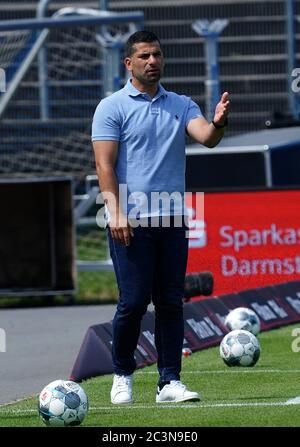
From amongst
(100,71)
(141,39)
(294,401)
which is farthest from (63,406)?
(100,71)

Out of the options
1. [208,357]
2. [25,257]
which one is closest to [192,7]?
[25,257]

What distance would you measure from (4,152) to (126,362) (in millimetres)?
12160

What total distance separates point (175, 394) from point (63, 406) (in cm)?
111

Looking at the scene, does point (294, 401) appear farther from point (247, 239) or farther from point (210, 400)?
point (247, 239)

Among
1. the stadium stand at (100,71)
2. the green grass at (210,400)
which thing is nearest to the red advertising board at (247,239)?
the stadium stand at (100,71)

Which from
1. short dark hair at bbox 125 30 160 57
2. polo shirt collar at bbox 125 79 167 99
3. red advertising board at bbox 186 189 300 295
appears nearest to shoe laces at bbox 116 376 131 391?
polo shirt collar at bbox 125 79 167 99

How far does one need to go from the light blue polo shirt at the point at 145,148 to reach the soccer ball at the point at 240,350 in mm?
2283

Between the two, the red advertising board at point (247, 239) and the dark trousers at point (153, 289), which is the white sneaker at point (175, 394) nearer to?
the dark trousers at point (153, 289)

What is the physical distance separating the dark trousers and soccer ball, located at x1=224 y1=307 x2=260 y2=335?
12.1 ft

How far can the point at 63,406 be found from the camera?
24.8ft

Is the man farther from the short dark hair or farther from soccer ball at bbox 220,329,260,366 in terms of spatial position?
soccer ball at bbox 220,329,260,366

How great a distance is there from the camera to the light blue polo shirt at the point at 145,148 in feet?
27.9

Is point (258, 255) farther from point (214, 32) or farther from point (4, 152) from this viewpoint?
point (4, 152)

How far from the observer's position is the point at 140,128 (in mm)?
8539
